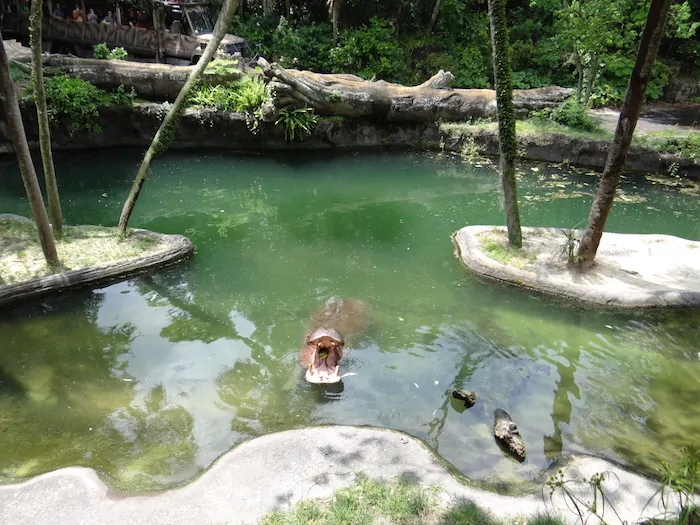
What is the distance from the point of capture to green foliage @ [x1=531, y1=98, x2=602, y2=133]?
50.2 feet

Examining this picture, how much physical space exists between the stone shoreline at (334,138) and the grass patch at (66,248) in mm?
6829

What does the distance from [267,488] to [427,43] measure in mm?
20232

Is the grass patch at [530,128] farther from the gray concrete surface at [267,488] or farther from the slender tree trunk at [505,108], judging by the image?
the gray concrete surface at [267,488]

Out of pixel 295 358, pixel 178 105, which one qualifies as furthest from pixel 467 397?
pixel 178 105

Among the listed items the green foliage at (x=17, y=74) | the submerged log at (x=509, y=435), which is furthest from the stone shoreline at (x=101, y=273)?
the submerged log at (x=509, y=435)

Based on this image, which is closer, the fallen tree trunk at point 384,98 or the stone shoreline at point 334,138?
the stone shoreline at point 334,138

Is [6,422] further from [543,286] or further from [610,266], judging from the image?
[610,266]

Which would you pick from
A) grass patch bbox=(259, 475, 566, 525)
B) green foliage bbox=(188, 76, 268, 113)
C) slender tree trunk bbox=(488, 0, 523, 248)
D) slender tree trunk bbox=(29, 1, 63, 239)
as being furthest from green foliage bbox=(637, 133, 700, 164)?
slender tree trunk bbox=(29, 1, 63, 239)

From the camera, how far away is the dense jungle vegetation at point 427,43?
64.3 ft

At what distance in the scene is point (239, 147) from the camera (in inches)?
643

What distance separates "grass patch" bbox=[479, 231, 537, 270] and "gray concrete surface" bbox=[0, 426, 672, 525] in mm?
4198

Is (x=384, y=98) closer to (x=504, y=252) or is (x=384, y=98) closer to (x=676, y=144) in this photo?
(x=676, y=144)

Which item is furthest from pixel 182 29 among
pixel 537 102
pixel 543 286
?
pixel 543 286

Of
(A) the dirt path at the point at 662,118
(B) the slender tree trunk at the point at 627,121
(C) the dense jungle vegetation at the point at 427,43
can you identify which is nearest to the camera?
(B) the slender tree trunk at the point at 627,121
